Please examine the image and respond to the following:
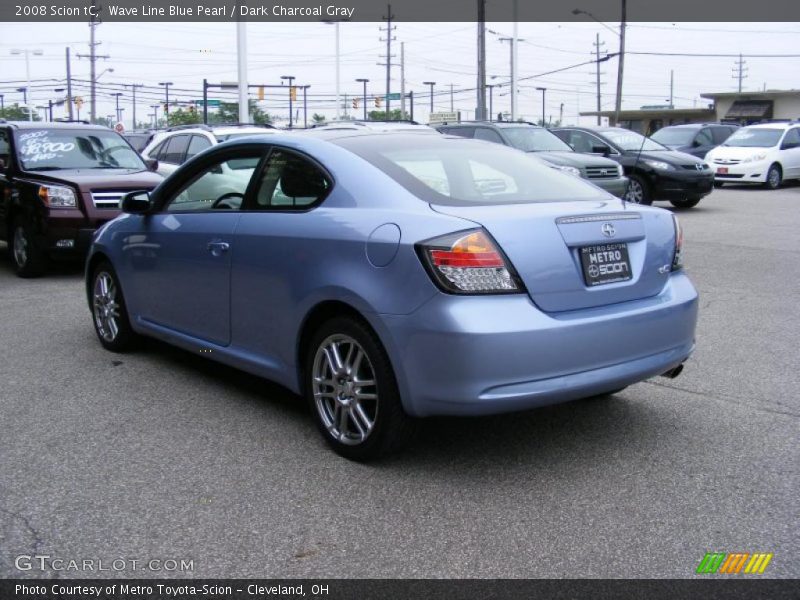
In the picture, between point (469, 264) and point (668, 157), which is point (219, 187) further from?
point (668, 157)

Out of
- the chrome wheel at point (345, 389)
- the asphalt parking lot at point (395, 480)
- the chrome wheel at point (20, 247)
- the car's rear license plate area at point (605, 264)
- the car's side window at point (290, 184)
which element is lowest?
the asphalt parking lot at point (395, 480)

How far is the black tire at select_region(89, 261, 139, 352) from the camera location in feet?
20.9

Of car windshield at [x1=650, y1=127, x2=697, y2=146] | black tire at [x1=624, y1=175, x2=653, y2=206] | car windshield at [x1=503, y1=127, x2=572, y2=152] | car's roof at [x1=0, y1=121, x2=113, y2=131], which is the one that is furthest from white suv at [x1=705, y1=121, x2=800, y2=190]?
car's roof at [x1=0, y1=121, x2=113, y2=131]

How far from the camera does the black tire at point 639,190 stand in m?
17.1

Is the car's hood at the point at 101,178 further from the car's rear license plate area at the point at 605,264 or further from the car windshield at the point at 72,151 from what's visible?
the car's rear license plate area at the point at 605,264

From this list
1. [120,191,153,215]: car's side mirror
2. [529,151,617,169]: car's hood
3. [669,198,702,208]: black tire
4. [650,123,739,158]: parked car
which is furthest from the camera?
[650,123,739,158]: parked car

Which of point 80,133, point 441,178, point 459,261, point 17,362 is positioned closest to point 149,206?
point 17,362

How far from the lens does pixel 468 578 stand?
3160 mm

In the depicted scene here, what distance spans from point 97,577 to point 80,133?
9.29 metres

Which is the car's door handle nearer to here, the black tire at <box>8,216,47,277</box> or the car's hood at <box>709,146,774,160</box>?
the black tire at <box>8,216,47,277</box>

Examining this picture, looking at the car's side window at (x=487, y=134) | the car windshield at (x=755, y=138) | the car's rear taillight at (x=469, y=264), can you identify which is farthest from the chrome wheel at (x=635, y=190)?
the car's rear taillight at (x=469, y=264)

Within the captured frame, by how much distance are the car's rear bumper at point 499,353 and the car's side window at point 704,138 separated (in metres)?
23.1

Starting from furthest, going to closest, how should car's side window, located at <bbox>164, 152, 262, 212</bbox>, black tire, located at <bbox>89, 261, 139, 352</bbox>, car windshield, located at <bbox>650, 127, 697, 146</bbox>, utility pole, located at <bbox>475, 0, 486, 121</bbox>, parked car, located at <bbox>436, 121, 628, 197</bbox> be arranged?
utility pole, located at <bbox>475, 0, 486, 121</bbox> → car windshield, located at <bbox>650, 127, 697, 146</bbox> → parked car, located at <bbox>436, 121, 628, 197</bbox> → black tire, located at <bbox>89, 261, 139, 352</bbox> → car's side window, located at <bbox>164, 152, 262, 212</bbox>

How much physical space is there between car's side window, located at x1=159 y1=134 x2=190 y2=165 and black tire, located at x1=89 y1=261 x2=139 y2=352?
8.16 meters
